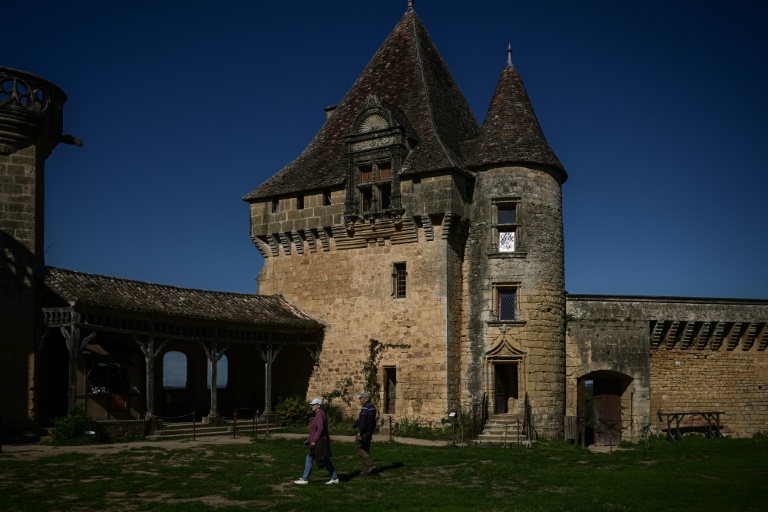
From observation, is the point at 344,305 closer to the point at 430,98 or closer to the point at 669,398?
the point at 430,98

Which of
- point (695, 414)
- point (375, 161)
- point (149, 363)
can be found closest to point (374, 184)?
point (375, 161)

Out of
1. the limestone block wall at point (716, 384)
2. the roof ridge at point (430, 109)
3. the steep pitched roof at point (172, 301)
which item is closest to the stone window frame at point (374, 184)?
Answer: the roof ridge at point (430, 109)

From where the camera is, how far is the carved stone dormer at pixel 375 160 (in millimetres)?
27141

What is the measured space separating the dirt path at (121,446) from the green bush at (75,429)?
17.5 inches

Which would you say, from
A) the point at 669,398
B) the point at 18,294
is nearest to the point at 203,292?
the point at 18,294

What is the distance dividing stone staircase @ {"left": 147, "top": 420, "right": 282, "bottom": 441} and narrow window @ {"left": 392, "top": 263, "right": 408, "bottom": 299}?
225 inches

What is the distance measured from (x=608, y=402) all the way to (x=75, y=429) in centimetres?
1700

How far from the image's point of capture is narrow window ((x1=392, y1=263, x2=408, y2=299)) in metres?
27.4

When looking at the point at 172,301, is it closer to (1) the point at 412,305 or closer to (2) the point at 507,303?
(1) the point at 412,305

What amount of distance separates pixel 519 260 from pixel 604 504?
13.5 m

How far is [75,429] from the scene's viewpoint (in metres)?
20.6

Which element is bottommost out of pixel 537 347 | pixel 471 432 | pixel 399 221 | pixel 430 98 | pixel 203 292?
pixel 471 432

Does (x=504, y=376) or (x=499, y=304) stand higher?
(x=499, y=304)

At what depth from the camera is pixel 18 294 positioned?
21.7 m
